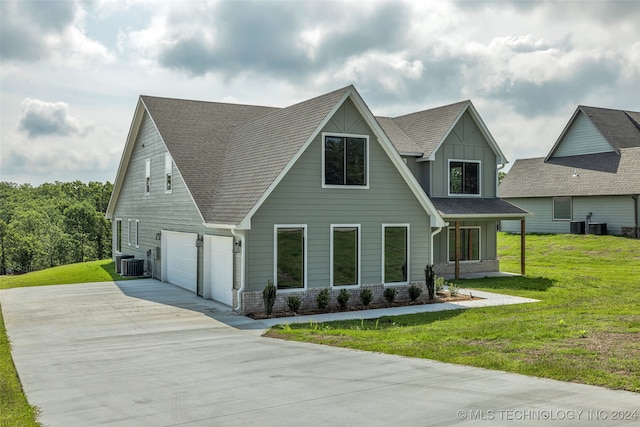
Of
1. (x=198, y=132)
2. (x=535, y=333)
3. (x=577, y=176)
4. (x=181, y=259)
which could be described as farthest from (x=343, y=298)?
(x=577, y=176)

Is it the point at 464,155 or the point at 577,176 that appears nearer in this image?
the point at 464,155

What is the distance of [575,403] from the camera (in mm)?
6812

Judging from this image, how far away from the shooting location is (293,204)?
16.4 m

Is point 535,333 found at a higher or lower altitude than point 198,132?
lower

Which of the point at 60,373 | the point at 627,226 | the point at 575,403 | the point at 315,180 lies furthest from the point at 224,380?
the point at 627,226

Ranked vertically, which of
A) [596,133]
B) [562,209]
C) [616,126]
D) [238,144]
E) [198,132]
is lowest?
[562,209]

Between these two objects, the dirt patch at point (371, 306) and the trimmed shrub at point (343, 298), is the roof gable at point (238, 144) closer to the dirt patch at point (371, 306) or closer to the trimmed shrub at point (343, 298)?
the dirt patch at point (371, 306)

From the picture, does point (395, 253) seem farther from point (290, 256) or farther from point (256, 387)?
point (256, 387)

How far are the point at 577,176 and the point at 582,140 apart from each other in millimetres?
3879

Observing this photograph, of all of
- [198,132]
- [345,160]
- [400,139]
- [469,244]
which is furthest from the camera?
[400,139]

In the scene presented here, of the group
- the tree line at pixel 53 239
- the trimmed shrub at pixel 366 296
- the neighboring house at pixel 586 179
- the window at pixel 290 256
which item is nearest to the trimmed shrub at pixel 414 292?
the trimmed shrub at pixel 366 296

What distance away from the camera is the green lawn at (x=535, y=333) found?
28.3 feet

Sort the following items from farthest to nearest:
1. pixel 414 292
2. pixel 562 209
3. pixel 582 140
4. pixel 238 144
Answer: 1. pixel 582 140
2. pixel 562 209
3. pixel 238 144
4. pixel 414 292

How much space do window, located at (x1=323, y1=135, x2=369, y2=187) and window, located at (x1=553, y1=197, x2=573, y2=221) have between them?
79.8 ft
